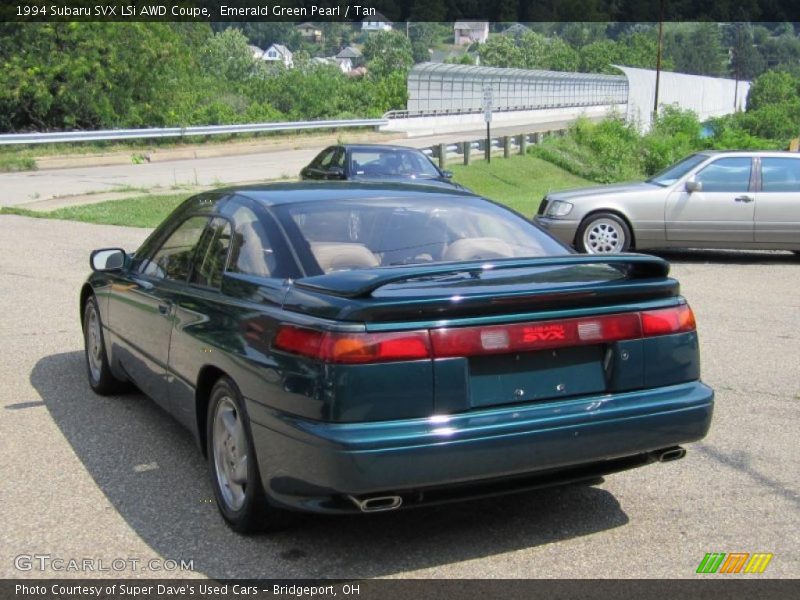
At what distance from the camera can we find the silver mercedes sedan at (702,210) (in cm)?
1333

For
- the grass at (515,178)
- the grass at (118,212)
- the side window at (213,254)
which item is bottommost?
the grass at (515,178)

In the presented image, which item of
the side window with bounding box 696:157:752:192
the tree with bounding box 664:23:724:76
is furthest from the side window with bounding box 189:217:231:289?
the tree with bounding box 664:23:724:76

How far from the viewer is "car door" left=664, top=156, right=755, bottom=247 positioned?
13.3m

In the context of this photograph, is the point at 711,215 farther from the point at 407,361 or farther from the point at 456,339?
the point at 407,361

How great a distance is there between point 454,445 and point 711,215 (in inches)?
406

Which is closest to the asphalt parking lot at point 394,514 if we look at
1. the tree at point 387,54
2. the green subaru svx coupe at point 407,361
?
the green subaru svx coupe at point 407,361

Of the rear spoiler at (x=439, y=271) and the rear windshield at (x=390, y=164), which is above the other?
the rear spoiler at (x=439, y=271)

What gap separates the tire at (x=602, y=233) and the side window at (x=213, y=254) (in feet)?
28.9

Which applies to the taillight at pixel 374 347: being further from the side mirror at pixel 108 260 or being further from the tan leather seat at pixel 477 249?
the side mirror at pixel 108 260

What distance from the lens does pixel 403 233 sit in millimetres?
5020

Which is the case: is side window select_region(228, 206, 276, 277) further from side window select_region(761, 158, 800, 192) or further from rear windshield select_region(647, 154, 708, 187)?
side window select_region(761, 158, 800, 192)

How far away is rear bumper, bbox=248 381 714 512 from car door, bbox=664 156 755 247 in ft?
30.9

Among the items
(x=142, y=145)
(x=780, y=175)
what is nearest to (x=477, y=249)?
(x=780, y=175)

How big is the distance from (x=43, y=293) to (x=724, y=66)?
521 ft
